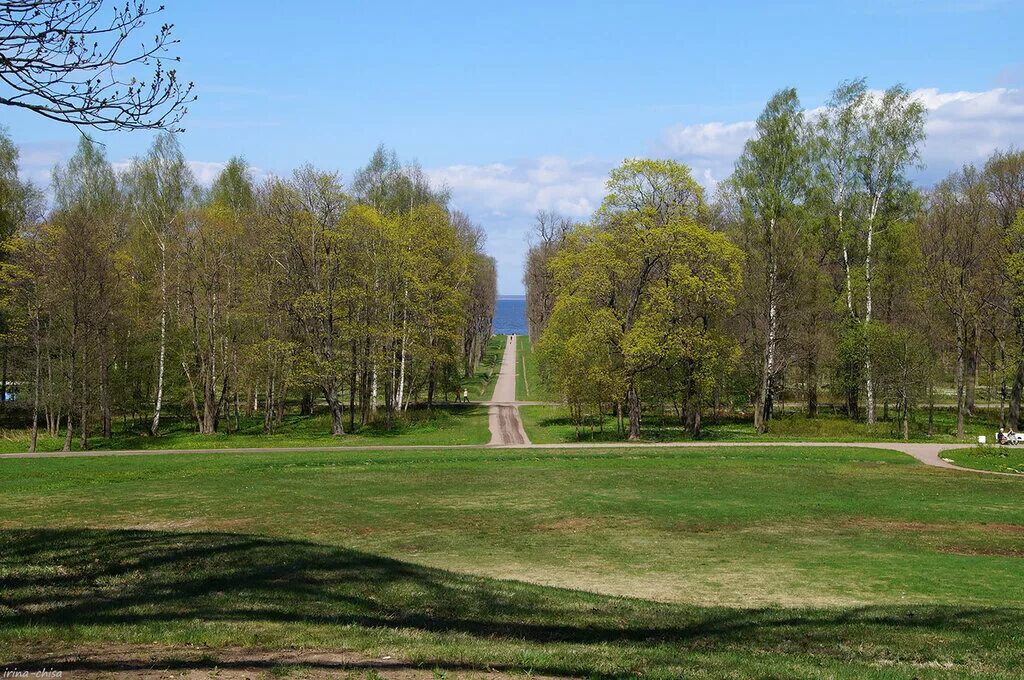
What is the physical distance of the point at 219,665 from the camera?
27.5 feet

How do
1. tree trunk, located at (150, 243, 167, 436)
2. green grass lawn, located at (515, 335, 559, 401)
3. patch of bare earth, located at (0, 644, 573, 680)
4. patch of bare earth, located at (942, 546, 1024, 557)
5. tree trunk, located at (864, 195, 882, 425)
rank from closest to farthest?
patch of bare earth, located at (0, 644, 573, 680) < patch of bare earth, located at (942, 546, 1024, 557) < tree trunk, located at (864, 195, 882, 425) < tree trunk, located at (150, 243, 167, 436) < green grass lawn, located at (515, 335, 559, 401)

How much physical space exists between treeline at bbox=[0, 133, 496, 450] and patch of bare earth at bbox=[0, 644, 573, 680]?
4120cm

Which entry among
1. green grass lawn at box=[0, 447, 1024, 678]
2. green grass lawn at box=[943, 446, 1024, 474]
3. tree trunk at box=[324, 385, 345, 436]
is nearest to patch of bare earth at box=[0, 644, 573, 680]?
green grass lawn at box=[0, 447, 1024, 678]

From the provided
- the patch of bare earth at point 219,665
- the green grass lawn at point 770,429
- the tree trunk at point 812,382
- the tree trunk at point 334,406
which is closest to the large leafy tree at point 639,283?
the green grass lawn at point 770,429

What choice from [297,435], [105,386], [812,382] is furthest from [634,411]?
[105,386]

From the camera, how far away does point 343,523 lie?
23000mm

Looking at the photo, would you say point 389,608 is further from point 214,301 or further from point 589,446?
point 214,301

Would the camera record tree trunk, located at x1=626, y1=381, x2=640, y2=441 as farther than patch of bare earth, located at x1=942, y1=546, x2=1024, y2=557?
Yes

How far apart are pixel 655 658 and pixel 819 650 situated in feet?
8.70

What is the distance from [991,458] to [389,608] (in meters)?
34.8

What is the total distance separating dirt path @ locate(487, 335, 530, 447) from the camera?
50688 mm

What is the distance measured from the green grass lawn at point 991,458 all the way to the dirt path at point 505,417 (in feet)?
71.0

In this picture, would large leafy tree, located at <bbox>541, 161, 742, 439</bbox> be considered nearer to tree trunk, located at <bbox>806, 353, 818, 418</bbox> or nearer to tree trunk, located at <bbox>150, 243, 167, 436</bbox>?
tree trunk, located at <bbox>806, 353, 818, 418</bbox>

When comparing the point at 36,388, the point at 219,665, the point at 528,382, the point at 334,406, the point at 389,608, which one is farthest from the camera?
the point at 528,382
